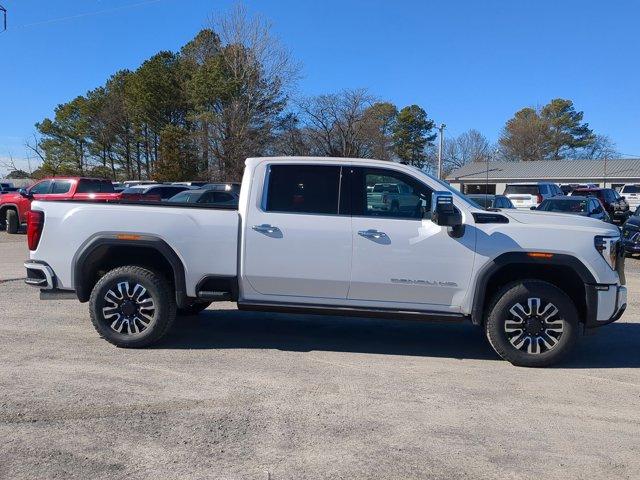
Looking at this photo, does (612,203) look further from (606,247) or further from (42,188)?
(42,188)

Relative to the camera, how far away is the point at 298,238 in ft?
19.0

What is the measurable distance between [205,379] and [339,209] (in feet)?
6.94

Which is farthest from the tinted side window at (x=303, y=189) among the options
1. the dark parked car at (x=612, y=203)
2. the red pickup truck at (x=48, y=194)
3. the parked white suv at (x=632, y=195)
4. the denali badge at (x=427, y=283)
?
the parked white suv at (x=632, y=195)

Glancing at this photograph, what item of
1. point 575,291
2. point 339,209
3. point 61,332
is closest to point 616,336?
point 575,291

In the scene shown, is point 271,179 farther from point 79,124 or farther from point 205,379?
point 79,124

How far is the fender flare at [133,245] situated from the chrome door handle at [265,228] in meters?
0.88

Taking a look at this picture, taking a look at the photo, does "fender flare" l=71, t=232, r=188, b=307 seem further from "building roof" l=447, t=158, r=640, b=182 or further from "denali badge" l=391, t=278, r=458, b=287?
"building roof" l=447, t=158, r=640, b=182

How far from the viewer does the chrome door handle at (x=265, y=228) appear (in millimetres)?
5840

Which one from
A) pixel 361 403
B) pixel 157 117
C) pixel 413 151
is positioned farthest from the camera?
pixel 413 151

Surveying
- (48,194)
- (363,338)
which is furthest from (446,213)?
(48,194)

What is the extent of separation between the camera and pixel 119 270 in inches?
239

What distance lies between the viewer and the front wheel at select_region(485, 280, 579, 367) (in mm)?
5613

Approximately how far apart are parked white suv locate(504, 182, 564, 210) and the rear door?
18568mm

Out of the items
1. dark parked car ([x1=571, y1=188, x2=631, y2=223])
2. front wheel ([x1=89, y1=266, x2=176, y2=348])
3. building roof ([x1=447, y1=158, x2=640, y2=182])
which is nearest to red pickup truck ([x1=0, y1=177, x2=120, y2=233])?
front wheel ([x1=89, y1=266, x2=176, y2=348])
